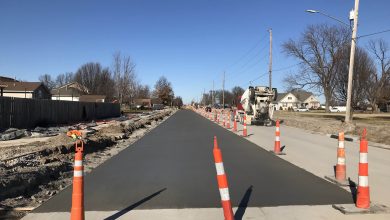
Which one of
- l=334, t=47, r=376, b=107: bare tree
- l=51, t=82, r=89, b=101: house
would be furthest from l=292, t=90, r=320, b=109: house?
l=334, t=47, r=376, b=107: bare tree

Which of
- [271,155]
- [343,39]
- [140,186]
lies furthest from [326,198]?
[343,39]

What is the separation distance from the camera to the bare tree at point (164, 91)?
16925 centimetres

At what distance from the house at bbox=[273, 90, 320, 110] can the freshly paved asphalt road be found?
160336 mm

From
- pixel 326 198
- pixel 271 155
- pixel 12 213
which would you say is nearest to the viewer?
pixel 12 213

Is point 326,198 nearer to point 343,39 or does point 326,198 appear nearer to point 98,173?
point 98,173

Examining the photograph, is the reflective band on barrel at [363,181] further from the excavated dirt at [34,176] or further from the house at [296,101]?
the house at [296,101]

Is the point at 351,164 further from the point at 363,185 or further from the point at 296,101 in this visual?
the point at 296,101

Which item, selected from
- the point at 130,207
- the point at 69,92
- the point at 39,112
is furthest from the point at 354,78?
the point at 69,92

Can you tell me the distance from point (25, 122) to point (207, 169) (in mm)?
22468

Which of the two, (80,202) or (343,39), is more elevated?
(343,39)

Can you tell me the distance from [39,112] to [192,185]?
88.4ft

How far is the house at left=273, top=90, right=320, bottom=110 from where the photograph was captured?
17441 centimetres

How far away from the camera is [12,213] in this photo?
22.2 ft

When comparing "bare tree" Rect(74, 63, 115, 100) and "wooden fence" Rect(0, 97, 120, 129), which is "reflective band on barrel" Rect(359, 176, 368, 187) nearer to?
"wooden fence" Rect(0, 97, 120, 129)
